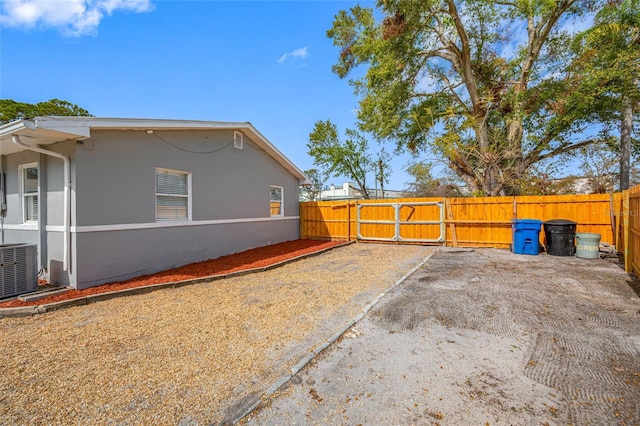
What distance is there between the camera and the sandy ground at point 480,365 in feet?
7.00

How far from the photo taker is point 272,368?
9.05 ft

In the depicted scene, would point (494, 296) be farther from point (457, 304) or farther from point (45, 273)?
point (45, 273)

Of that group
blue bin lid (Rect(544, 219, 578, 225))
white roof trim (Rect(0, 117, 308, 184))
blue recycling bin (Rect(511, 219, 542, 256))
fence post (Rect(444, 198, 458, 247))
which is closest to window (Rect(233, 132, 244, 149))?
white roof trim (Rect(0, 117, 308, 184))

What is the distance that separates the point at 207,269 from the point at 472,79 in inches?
588

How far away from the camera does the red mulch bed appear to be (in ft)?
16.9

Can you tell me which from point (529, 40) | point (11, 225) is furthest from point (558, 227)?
point (11, 225)

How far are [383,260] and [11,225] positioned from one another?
9799 mm

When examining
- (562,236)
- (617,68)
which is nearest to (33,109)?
(562,236)

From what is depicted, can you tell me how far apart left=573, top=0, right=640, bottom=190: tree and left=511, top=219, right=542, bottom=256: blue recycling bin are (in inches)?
195

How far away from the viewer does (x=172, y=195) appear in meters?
7.38

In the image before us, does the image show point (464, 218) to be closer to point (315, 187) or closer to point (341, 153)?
point (341, 153)

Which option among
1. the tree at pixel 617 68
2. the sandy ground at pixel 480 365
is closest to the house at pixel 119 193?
the sandy ground at pixel 480 365

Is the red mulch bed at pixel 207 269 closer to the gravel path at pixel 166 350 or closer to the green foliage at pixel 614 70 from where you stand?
the gravel path at pixel 166 350

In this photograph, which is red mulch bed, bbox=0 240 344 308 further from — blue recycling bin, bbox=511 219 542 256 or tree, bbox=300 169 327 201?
tree, bbox=300 169 327 201
